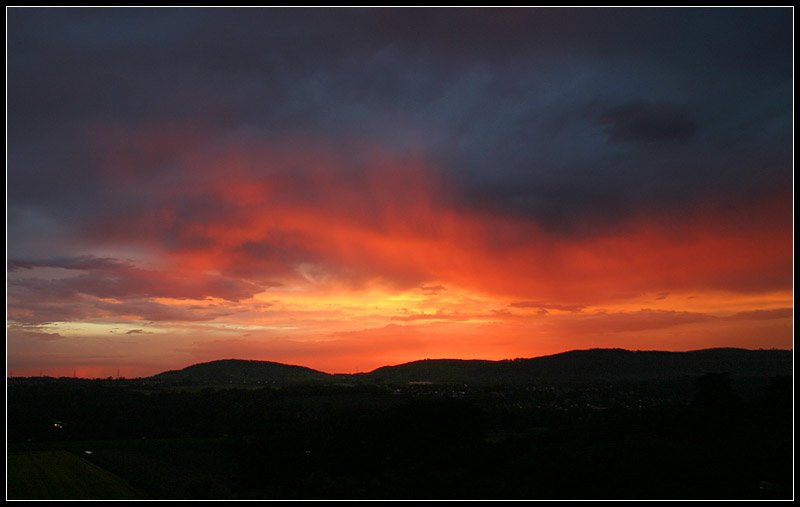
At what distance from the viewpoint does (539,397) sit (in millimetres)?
119812

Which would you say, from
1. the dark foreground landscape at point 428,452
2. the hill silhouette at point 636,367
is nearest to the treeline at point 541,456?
the dark foreground landscape at point 428,452

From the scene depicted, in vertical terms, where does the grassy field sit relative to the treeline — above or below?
below

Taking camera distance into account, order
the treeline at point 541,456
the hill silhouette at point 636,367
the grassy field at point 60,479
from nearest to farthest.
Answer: the treeline at point 541,456 < the grassy field at point 60,479 < the hill silhouette at point 636,367

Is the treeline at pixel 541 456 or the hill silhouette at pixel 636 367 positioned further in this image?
the hill silhouette at pixel 636 367

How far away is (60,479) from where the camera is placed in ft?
177

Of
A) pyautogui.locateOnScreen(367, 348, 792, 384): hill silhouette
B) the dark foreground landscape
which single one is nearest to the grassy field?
the dark foreground landscape

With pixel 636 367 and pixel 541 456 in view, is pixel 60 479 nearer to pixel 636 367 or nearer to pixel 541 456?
pixel 541 456

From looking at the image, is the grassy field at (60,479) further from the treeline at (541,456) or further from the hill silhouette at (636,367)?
the hill silhouette at (636,367)

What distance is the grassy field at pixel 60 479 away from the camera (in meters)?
46.1

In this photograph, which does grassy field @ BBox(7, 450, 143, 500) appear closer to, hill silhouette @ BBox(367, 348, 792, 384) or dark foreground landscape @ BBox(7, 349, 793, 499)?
dark foreground landscape @ BBox(7, 349, 793, 499)

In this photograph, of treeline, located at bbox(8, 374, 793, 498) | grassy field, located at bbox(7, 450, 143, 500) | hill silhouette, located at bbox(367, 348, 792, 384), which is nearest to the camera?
treeline, located at bbox(8, 374, 793, 498)

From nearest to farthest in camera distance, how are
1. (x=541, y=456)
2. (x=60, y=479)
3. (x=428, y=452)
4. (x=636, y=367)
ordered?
(x=541, y=456) < (x=428, y=452) < (x=60, y=479) < (x=636, y=367)

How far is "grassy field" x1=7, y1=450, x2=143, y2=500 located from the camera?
46062 millimetres

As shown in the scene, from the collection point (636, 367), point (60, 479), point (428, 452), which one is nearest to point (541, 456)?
point (428, 452)
